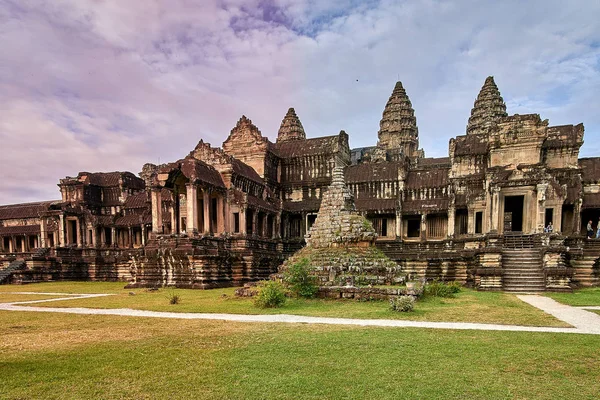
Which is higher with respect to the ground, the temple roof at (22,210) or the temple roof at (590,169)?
the temple roof at (590,169)

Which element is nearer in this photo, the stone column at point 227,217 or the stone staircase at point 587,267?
the stone staircase at point 587,267

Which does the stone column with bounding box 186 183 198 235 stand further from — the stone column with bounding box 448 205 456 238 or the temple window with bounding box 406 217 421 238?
the stone column with bounding box 448 205 456 238

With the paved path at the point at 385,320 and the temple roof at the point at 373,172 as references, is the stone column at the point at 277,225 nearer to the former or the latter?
the temple roof at the point at 373,172

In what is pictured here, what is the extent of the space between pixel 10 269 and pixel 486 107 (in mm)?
56038

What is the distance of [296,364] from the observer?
20.9 feet

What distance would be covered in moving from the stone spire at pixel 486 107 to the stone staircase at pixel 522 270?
1066 inches

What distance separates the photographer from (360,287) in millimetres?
14664

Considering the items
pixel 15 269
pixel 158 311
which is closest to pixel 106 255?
pixel 15 269

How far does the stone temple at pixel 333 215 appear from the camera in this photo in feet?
70.6

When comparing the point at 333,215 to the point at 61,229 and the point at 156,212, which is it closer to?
the point at 156,212

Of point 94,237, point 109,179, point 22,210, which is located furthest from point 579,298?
point 22,210

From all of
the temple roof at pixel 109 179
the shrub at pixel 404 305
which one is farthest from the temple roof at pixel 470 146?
the temple roof at pixel 109 179

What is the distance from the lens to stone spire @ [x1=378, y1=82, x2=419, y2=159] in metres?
53.5

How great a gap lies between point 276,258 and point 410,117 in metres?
37.3
